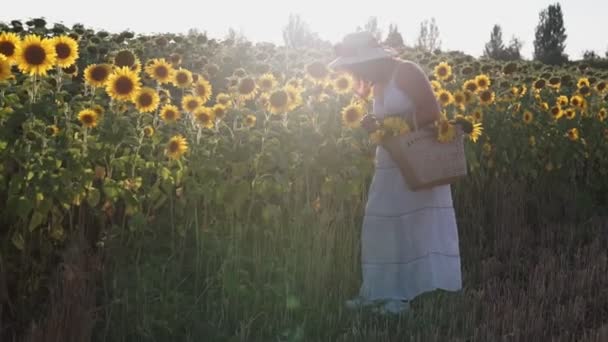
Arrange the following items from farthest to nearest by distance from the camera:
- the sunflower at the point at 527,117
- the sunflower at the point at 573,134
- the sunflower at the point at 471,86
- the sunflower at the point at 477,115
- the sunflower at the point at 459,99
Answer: the sunflower at the point at 573,134 < the sunflower at the point at 527,117 < the sunflower at the point at 471,86 < the sunflower at the point at 477,115 < the sunflower at the point at 459,99

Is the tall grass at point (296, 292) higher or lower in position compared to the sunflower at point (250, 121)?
lower

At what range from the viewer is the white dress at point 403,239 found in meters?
5.34

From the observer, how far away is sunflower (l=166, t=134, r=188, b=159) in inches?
193

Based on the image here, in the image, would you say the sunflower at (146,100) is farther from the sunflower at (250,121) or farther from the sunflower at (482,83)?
the sunflower at (482,83)

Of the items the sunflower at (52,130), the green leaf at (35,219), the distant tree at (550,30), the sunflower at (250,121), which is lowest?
the green leaf at (35,219)

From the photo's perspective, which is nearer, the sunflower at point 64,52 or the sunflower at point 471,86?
the sunflower at point 64,52

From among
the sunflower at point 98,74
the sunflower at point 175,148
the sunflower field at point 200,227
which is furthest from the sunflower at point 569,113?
the sunflower at point 98,74

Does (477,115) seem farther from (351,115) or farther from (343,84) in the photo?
(351,115)

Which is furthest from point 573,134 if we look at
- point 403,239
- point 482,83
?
point 403,239

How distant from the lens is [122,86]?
4984 mm

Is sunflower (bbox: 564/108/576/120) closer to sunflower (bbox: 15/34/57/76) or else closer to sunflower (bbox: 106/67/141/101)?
sunflower (bbox: 106/67/141/101)

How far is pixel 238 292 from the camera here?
485 cm

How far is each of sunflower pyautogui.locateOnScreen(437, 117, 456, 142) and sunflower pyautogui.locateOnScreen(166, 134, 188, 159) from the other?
1450 mm

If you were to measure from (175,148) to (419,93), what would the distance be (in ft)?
4.71
